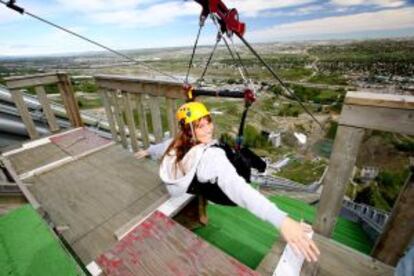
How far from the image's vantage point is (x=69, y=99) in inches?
139

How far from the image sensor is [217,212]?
2.11 metres

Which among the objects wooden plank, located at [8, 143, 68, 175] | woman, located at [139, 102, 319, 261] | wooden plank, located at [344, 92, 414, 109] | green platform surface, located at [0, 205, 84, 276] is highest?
wooden plank, located at [344, 92, 414, 109]

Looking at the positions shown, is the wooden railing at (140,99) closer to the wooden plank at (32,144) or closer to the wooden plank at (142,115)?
the wooden plank at (142,115)

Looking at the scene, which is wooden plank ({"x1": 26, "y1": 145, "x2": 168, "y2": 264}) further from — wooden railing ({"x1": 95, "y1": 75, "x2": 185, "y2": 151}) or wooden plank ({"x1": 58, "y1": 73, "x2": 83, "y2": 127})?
wooden plank ({"x1": 58, "y1": 73, "x2": 83, "y2": 127})

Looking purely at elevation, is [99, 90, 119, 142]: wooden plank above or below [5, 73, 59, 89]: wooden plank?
below

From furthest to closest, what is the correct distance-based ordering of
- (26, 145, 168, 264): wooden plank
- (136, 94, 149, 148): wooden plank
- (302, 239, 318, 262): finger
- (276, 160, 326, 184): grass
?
1. (276, 160, 326, 184): grass
2. (136, 94, 149, 148): wooden plank
3. (26, 145, 168, 264): wooden plank
4. (302, 239, 318, 262): finger

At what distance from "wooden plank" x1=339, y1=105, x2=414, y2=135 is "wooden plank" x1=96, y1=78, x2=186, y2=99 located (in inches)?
53.1

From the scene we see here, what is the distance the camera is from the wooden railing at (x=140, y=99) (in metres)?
2.28

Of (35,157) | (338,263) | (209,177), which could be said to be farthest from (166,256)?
(35,157)

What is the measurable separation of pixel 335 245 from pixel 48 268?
1.58 m

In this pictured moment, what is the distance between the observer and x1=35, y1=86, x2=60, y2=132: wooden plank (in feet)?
10.7

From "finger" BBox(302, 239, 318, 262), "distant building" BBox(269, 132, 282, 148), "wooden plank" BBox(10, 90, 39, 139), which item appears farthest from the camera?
"distant building" BBox(269, 132, 282, 148)

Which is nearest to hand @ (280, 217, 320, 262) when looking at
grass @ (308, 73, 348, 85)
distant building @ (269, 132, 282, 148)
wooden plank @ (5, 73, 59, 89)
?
wooden plank @ (5, 73, 59, 89)

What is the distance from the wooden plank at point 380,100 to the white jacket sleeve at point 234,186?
0.65 m
